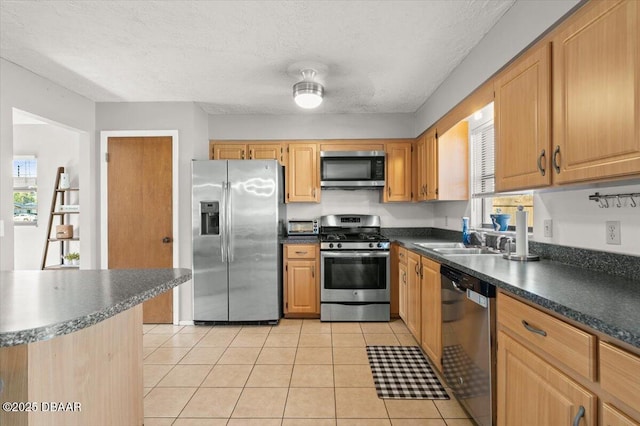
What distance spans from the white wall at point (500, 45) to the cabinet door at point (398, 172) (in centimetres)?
83

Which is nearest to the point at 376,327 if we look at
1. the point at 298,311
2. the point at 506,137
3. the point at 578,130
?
the point at 298,311

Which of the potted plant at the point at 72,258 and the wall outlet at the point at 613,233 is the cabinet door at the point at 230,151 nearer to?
the potted plant at the point at 72,258

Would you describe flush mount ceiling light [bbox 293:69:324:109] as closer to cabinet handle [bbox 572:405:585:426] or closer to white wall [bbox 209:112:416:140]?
white wall [bbox 209:112:416:140]

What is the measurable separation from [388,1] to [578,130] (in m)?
1.26

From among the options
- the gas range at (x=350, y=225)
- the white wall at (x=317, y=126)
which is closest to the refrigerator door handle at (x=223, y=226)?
the white wall at (x=317, y=126)

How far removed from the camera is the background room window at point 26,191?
443cm

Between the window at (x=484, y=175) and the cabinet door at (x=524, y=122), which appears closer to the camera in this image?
the cabinet door at (x=524, y=122)

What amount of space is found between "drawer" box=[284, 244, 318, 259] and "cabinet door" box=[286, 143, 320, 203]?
61 cm

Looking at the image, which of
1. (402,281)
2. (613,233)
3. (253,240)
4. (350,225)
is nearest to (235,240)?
(253,240)

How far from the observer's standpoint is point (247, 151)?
411 centimetres

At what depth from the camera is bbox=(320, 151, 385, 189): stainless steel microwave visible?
396 cm

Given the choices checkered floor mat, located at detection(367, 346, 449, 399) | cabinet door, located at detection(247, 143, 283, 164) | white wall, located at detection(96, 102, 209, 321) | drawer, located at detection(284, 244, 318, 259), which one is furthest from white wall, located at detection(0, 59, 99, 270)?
checkered floor mat, located at detection(367, 346, 449, 399)

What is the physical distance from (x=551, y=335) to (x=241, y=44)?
2.50 metres

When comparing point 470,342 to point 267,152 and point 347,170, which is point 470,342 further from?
point 267,152
